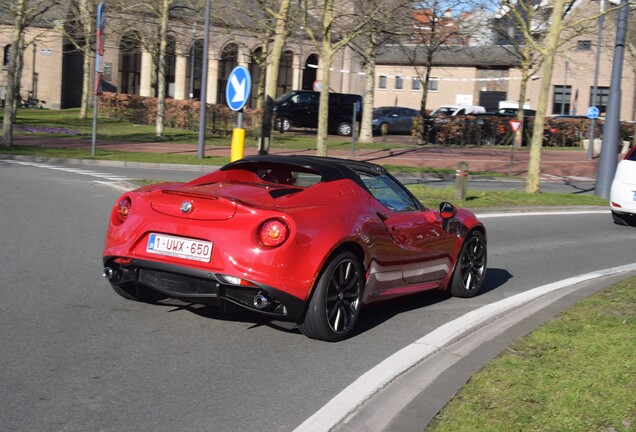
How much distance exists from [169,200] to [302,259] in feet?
3.68

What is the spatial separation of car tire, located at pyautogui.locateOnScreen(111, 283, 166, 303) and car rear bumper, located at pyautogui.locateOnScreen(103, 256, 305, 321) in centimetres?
32

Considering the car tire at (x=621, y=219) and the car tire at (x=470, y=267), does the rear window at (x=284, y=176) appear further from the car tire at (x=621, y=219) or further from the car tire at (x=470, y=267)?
the car tire at (x=621, y=219)

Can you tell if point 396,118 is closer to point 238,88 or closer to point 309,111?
point 309,111

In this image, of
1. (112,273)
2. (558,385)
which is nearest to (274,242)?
(112,273)

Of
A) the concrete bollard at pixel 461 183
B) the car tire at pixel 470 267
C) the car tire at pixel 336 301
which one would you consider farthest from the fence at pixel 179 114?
the car tire at pixel 336 301

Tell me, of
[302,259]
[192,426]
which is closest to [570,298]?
[302,259]

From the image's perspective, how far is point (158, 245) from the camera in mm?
6605

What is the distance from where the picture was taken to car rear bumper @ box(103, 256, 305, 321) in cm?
629

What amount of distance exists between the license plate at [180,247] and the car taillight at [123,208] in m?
0.44

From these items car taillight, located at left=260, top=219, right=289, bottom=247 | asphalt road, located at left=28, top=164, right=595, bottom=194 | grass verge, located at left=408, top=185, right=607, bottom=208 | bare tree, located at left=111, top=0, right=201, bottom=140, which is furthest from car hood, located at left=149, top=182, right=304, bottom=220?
bare tree, located at left=111, top=0, right=201, bottom=140

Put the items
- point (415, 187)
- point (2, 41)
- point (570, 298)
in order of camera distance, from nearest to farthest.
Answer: point (570, 298) → point (415, 187) → point (2, 41)

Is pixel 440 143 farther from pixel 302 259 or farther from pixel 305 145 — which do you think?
pixel 302 259

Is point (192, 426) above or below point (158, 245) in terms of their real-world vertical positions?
below

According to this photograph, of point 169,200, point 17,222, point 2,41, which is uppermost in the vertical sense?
point 2,41
